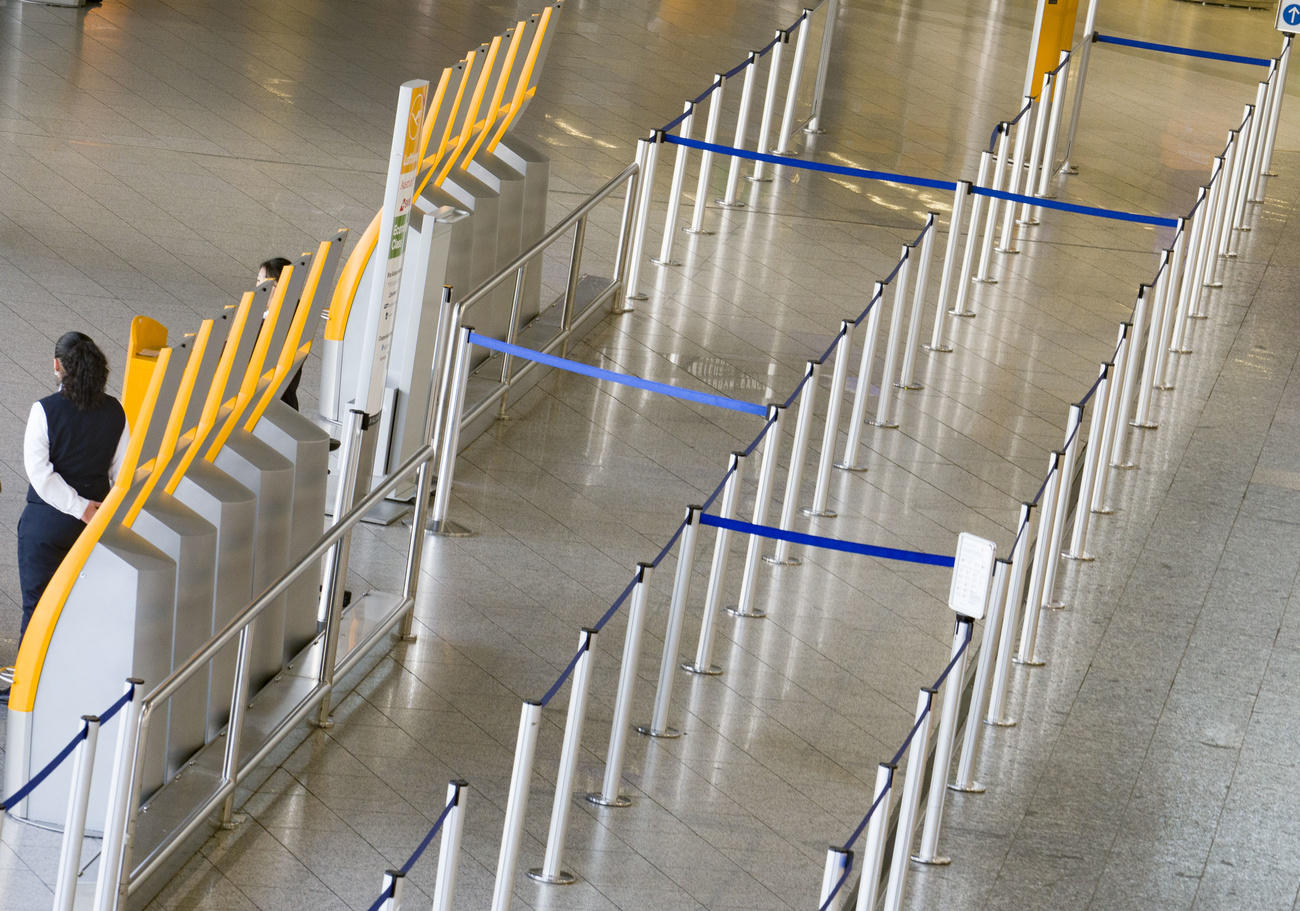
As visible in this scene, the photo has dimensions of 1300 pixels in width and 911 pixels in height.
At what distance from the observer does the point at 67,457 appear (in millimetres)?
5848

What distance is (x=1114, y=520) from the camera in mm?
8195

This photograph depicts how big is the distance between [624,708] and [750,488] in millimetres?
2745

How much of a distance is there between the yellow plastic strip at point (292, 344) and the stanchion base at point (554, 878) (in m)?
1.78

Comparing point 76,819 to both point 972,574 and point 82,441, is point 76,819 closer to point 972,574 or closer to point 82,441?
point 82,441

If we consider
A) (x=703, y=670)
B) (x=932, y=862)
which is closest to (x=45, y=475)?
(x=703, y=670)

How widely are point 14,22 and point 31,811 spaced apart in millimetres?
10399

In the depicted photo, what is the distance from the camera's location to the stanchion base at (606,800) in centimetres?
585

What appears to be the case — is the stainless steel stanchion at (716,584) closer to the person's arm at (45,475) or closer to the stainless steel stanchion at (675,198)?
the person's arm at (45,475)

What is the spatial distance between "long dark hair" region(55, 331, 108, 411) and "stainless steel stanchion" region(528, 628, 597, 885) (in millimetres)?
1810

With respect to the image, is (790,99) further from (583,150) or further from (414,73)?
(414,73)

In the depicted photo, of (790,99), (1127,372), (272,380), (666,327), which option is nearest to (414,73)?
(790,99)

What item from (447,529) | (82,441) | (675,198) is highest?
(675,198)

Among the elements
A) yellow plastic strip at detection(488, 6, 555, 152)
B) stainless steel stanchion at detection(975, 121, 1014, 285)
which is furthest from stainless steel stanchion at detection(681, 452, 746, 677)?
stainless steel stanchion at detection(975, 121, 1014, 285)

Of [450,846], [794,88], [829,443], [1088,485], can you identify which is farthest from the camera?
[794,88]
